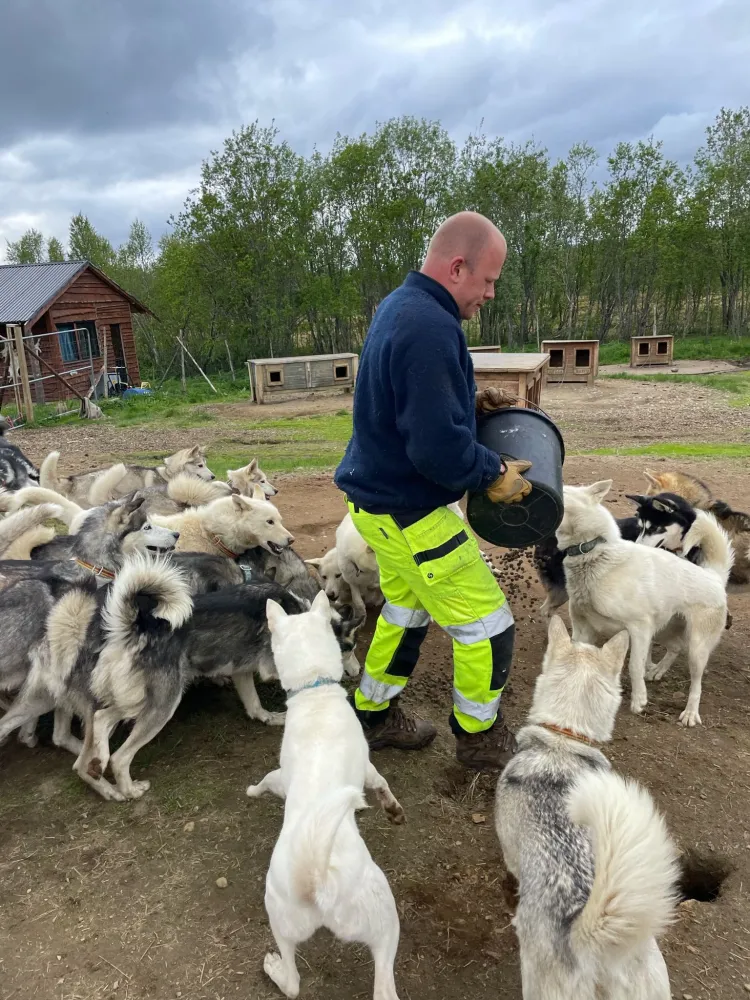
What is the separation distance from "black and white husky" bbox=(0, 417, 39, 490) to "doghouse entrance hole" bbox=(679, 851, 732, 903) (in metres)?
7.39

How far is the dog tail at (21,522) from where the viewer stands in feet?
17.2

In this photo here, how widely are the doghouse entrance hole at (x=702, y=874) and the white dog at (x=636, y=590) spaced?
43.3 inches

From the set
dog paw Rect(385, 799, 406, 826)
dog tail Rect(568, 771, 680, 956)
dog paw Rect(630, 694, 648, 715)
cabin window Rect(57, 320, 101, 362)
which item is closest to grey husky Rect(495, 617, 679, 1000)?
dog tail Rect(568, 771, 680, 956)

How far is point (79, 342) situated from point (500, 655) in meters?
26.0

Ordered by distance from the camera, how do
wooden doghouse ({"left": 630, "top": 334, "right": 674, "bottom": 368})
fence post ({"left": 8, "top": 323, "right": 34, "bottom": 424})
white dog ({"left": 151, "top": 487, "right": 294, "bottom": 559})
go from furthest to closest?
A: wooden doghouse ({"left": 630, "top": 334, "right": 674, "bottom": 368})
fence post ({"left": 8, "top": 323, "right": 34, "bottom": 424})
white dog ({"left": 151, "top": 487, "right": 294, "bottom": 559})

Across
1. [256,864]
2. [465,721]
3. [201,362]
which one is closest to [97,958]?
[256,864]

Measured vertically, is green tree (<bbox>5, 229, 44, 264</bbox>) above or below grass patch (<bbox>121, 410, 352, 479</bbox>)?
above

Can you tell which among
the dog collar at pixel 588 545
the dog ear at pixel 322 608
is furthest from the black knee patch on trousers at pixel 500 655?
the dog collar at pixel 588 545

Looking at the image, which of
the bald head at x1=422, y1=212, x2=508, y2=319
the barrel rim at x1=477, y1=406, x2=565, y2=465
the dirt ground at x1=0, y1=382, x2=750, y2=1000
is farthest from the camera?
the barrel rim at x1=477, y1=406, x2=565, y2=465

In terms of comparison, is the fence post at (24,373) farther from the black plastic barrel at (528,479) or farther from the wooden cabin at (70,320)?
the black plastic barrel at (528,479)

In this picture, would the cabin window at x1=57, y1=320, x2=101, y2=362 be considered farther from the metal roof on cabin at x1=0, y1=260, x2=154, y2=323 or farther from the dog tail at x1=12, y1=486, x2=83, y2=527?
the dog tail at x1=12, y1=486, x2=83, y2=527

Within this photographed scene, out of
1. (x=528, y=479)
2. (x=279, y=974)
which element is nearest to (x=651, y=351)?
(x=528, y=479)

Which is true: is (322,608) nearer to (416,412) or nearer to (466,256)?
(416,412)

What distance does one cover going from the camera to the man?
2.73m
